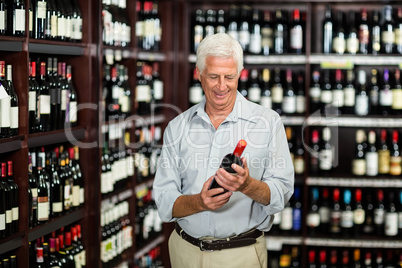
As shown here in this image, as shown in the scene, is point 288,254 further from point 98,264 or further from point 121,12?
A: point 121,12

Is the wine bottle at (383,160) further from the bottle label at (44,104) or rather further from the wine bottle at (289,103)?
the bottle label at (44,104)

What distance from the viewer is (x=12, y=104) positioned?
277 cm

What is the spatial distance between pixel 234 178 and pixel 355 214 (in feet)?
10.2

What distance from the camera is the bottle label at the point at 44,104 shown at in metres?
3.05

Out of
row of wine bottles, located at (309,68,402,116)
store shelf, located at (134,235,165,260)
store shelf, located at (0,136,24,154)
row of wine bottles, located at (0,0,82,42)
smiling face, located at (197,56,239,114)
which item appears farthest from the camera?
row of wine bottles, located at (309,68,402,116)

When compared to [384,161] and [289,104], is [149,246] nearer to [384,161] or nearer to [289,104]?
[289,104]

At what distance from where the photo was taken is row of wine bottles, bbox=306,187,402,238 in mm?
4734

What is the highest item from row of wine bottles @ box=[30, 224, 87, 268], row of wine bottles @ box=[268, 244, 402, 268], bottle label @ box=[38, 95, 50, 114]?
bottle label @ box=[38, 95, 50, 114]

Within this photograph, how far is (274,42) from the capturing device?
4828mm

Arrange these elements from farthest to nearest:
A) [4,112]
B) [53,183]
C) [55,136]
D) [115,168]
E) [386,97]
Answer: [386,97] < [115,168] < [53,183] < [55,136] < [4,112]

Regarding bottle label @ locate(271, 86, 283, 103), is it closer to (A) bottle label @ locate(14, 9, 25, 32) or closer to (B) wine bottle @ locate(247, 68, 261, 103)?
(B) wine bottle @ locate(247, 68, 261, 103)

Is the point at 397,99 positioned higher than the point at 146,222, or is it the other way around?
the point at 397,99

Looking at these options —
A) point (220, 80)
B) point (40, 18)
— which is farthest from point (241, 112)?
point (40, 18)

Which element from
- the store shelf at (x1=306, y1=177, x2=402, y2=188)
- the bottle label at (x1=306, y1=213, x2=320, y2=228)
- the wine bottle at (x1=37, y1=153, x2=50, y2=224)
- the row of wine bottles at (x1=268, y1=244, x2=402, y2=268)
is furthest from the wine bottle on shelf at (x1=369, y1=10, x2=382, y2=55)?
the wine bottle at (x1=37, y1=153, x2=50, y2=224)
